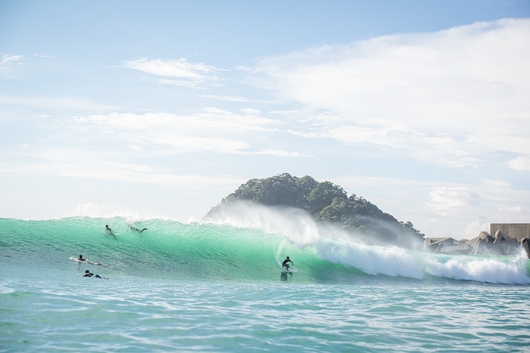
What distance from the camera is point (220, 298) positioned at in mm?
Answer: 11172

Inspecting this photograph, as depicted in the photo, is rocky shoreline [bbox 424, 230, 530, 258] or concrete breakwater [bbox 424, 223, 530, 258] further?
concrete breakwater [bbox 424, 223, 530, 258]

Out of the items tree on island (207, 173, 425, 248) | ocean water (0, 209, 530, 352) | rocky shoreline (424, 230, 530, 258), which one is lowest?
ocean water (0, 209, 530, 352)

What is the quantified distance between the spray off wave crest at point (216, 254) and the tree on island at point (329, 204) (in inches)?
1290

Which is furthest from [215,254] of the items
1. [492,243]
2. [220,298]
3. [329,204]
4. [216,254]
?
[329,204]

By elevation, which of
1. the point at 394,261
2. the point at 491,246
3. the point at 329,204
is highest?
the point at 329,204

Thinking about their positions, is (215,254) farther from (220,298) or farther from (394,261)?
(220,298)

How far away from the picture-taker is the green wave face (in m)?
17.1

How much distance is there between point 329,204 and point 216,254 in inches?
1701

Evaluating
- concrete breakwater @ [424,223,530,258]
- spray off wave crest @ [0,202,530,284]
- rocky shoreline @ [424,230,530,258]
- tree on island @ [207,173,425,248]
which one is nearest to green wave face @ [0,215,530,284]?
spray off wave crest @ [0,202,530,284]

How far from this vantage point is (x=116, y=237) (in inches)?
790

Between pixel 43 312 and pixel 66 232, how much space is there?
483 inches

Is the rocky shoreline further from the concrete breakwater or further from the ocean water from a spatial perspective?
the ocean water

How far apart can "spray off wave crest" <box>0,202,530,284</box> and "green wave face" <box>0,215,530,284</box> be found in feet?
0.10

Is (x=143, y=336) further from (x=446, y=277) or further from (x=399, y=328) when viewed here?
(x=446, y=277)
